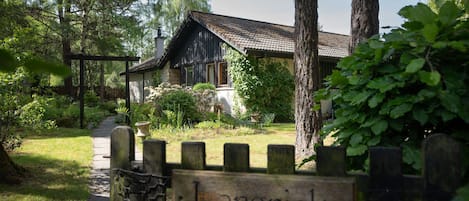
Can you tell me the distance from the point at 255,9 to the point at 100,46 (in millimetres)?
21419

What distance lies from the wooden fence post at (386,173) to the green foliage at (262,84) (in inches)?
538

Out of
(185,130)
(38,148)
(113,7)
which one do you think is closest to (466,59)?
(38,148)

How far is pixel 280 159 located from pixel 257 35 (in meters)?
15.6

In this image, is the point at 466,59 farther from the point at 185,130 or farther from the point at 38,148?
the point at 185,130

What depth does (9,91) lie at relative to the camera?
5281 millimetres

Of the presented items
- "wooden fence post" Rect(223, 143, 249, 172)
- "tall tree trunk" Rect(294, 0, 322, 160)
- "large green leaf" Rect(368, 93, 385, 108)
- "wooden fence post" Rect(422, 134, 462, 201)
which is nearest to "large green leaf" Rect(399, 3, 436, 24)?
"large green leaf" Rect(368, 93, 385, 108)

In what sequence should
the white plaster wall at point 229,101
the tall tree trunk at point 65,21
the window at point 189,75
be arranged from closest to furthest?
the white plaster wall at point 229,101 → the tall tree trunk at point 65,21 → the window at point 189,75

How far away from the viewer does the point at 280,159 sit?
1478 millimetres

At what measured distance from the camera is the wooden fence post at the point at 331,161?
1404 mm

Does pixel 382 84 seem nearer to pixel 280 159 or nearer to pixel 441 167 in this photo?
pixel 441 167

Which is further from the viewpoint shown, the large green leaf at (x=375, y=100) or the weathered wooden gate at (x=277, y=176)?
the large green leaf at (x=375, y=100)

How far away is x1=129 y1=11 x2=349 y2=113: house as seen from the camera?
15523 millimetres

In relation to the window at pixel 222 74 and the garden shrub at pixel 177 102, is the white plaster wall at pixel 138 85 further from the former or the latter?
the garden shrub at pixel 177 102

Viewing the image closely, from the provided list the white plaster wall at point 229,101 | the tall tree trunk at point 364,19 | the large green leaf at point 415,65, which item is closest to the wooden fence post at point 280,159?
the large green leaf at point 415,65
